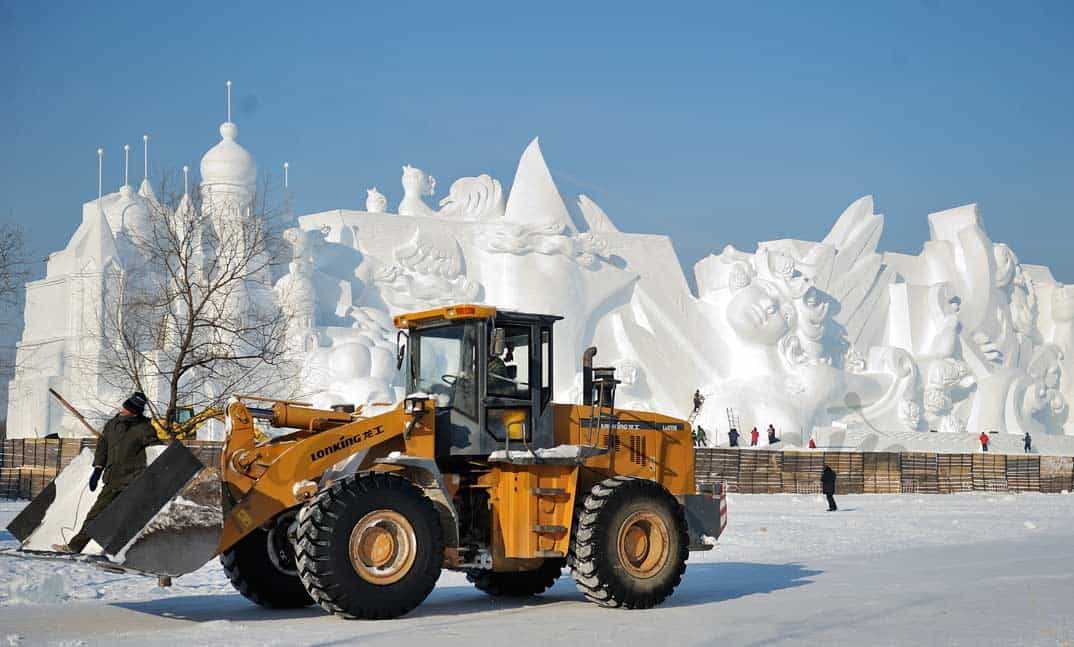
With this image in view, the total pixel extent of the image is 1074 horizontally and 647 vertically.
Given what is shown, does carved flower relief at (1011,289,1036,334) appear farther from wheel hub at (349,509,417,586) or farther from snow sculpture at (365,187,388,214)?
wheel hub at (349,509,417,586)

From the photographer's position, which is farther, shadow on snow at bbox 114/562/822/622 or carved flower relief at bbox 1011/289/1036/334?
carved flower relief at bbox 1011/289/1036/334

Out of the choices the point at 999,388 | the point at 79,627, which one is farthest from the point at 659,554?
the point at 999,388

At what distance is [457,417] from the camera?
9.92m

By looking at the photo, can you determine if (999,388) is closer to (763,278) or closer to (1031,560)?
(763,278)

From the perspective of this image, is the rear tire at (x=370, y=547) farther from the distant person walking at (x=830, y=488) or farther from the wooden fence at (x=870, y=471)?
the wooden fence at (x=870, y=471)

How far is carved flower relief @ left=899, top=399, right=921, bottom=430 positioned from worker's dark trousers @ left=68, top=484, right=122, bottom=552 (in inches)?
1971

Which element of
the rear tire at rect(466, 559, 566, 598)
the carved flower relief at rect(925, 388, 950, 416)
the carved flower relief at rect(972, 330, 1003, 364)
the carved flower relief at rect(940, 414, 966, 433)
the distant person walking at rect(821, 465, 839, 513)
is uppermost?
the carved flower relief at rect(972, 330, 1003, 364)

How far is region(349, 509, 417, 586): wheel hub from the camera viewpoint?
8.84m

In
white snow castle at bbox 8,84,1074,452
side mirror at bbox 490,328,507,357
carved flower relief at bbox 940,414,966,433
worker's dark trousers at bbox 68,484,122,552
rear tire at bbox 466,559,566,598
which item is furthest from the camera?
carved flower relief at bbox 940,414,966,433

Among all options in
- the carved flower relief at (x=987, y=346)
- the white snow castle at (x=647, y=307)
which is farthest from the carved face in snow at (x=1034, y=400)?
the carved flower relief at (x=987, y=346)

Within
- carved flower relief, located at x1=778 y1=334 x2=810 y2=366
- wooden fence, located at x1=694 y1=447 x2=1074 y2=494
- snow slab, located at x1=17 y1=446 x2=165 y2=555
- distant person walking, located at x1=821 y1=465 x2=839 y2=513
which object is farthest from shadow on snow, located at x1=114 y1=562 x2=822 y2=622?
carved flower relief, located at x1=778 y1=334 x2=810 y2=366

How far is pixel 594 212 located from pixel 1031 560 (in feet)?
147

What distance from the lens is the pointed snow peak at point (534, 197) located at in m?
54.7

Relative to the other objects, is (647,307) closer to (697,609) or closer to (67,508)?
(697,609)
